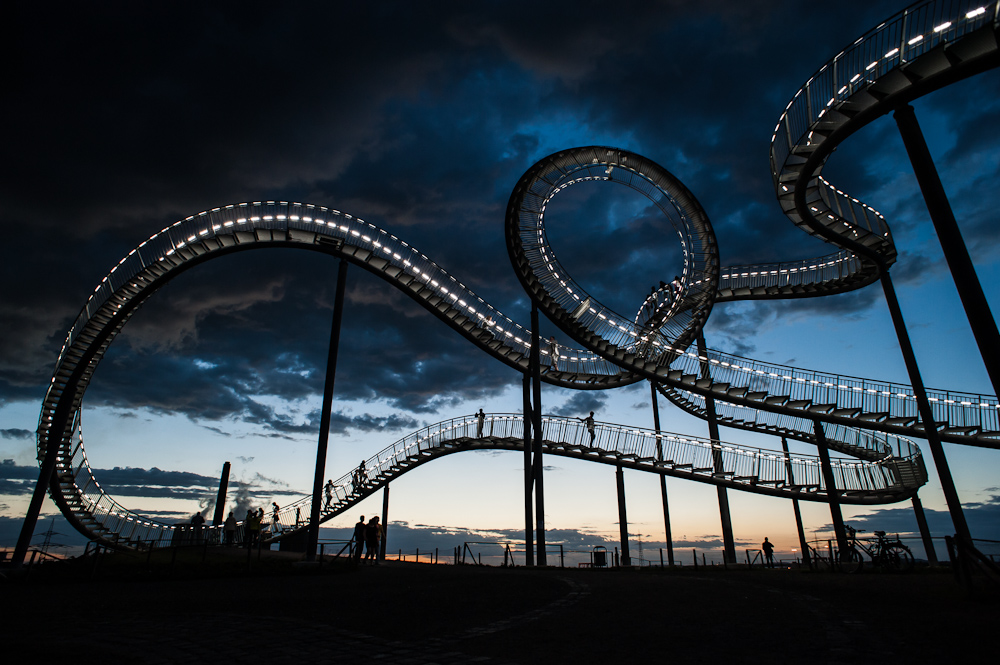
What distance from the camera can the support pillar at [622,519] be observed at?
2658cm

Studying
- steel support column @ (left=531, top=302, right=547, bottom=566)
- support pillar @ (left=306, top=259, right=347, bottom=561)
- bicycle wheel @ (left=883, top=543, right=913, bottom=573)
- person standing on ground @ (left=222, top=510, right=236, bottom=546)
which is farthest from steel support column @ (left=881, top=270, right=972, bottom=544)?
person standing on ground @ (left=222, top=510, right=236, bottom=546)

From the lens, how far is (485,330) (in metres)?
25.4

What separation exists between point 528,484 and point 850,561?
471 inches

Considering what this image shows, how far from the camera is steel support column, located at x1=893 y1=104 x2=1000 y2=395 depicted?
8.55 meters

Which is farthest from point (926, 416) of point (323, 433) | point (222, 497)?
point (222, 497)

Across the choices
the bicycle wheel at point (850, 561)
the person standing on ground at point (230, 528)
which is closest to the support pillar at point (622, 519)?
the bicycle wheel at point (850, 561)

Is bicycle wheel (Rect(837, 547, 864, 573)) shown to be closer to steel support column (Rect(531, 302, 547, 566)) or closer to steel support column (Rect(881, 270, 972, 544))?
steel support column (Rect(881, 270, 972, 544))

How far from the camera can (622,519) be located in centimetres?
2691

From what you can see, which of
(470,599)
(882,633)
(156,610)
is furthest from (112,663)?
(882,633)

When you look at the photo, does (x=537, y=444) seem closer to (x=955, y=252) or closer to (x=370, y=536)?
(x=370, y=536)

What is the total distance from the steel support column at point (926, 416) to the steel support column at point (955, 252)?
6.03m

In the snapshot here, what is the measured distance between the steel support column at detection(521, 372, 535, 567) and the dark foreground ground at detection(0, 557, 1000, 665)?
10.6 m

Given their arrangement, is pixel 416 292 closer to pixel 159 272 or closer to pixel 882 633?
pixel 159 272

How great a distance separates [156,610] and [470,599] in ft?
15.7
